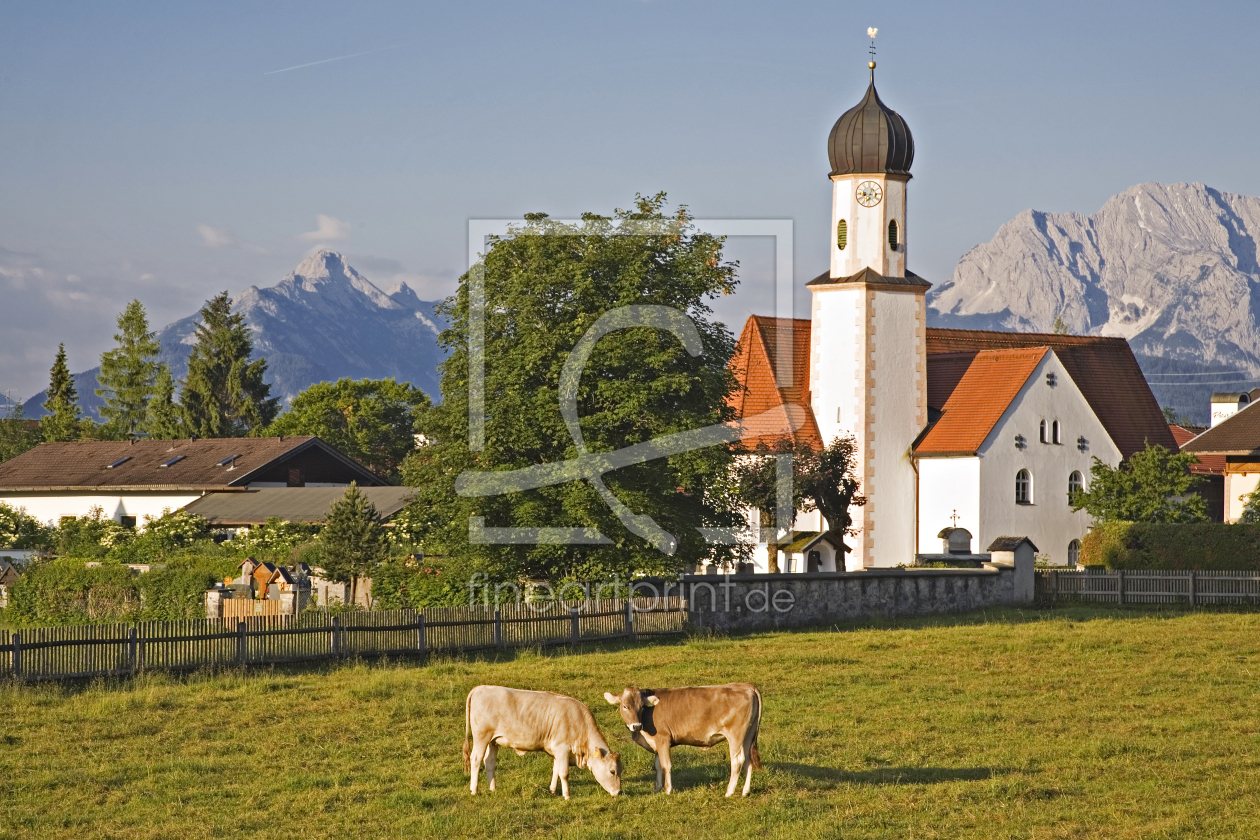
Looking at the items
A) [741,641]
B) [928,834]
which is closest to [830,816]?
[928,834]

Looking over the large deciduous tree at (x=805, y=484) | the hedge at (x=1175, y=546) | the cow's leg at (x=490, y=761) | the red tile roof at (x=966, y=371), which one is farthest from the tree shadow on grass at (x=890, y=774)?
the red tile roof at (x=966, y=371)

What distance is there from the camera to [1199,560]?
41.7 metres

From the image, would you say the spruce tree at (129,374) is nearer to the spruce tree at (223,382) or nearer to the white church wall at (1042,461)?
the spruce tree at (223,382)

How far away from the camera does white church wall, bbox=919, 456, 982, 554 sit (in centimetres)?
5181

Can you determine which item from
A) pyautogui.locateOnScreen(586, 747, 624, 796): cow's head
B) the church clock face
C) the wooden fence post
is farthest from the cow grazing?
the church clock face

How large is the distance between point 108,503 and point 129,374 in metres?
32.4

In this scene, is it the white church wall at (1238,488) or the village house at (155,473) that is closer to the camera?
the white church wall at (1238,488)

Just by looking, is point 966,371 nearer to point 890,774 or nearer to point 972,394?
point 972,394

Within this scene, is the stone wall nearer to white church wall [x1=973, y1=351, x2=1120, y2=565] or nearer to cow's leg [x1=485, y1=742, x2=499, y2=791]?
white church wall [x1=973, y1=351, x2=1120, y2=565]

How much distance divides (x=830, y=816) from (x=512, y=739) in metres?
3.10

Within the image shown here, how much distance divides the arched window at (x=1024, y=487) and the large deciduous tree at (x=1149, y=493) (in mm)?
3863

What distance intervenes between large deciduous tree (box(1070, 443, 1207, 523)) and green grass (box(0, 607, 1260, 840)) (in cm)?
2243

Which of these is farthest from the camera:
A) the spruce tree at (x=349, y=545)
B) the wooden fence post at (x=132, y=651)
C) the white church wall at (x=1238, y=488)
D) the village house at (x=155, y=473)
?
the village house at (x=155, y=473)

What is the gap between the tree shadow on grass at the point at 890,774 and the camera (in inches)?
548
